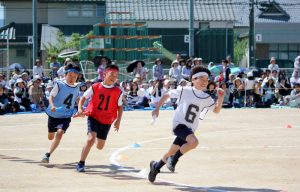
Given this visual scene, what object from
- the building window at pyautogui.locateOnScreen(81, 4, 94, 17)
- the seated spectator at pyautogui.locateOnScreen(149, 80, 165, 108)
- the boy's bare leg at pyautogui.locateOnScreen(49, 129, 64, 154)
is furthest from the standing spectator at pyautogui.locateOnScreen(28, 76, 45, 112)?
the building window at pyautogui.locateOnScreen(81, 4, 94, 17)

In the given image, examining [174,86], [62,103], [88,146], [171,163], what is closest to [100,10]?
[174,86]

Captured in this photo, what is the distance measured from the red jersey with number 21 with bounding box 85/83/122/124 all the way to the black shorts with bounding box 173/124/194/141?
1547mm

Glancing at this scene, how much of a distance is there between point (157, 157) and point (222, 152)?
141cm

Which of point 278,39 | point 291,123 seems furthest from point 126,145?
point 278,39

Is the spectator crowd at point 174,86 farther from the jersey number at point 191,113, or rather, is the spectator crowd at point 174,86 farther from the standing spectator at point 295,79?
the jersey number at point 191,113

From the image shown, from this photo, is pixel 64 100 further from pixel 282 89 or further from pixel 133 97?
pixel 282 89

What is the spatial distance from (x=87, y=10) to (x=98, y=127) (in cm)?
5221

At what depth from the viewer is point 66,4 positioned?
205 feet

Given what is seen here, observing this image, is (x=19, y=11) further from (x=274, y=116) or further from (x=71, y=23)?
(x=274, y=116)

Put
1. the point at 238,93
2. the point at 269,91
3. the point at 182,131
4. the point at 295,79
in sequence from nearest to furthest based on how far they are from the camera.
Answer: the point at 182,131 < the point at 238,93 < the point at 295,79 < the point at 269,91

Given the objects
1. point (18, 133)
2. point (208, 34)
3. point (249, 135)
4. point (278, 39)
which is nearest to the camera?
point (249, 135)

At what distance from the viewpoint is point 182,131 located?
35.4 ft

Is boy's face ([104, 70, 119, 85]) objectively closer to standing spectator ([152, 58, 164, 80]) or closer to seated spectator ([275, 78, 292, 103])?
standing spectator ([152, 58, 164, 80])

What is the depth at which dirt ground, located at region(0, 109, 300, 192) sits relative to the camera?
10438 mm
